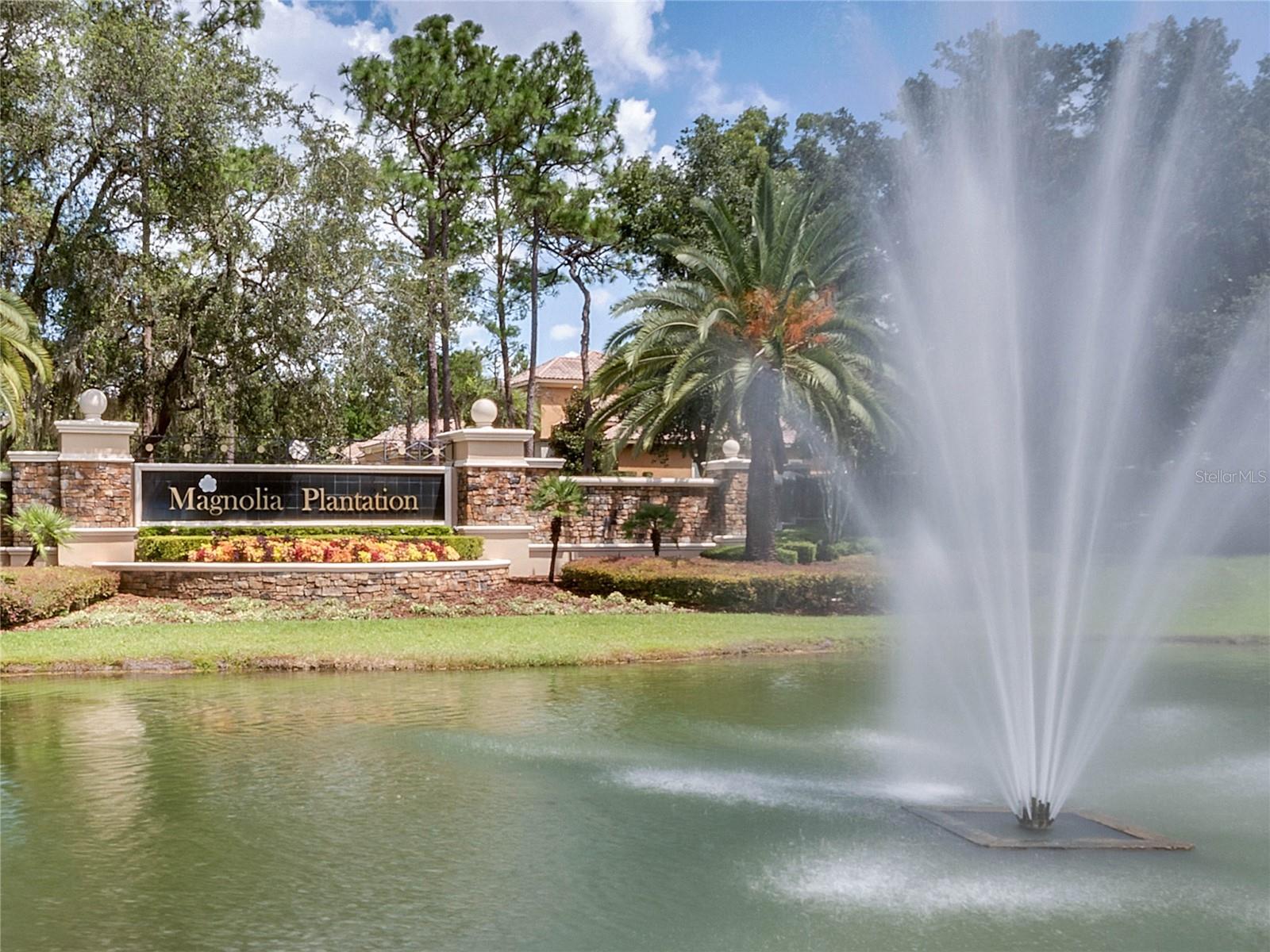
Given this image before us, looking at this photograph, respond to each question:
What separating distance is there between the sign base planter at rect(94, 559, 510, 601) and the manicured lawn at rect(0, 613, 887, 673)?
183 cm

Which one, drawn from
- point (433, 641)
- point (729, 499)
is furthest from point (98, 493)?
point (729, 499)

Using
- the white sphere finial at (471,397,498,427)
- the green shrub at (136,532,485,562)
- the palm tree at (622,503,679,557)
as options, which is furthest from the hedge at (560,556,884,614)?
the green shrub at (136,532,485,562)

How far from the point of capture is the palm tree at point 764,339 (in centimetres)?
2539

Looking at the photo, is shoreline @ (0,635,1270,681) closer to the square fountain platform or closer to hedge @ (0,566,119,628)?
hedge @ (0,566,119,628)

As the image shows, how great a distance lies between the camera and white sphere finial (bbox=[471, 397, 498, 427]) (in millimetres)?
26222

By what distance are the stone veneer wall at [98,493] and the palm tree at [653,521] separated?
10.8 meters

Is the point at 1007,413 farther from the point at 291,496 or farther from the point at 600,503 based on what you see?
the point at 600,503

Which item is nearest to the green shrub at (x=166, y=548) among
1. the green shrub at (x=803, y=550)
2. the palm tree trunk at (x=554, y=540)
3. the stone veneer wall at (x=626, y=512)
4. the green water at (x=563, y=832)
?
the palm tree trunk at (x=554, y=540)

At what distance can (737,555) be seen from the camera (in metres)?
27.8

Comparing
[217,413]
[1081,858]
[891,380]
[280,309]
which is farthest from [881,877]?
[217,413]

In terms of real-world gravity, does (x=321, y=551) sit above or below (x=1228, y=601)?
above

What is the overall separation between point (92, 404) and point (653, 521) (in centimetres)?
1218

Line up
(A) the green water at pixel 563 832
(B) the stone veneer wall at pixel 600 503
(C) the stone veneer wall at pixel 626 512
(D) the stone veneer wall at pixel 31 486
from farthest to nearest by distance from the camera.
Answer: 1. (C) the stone veneer wall at pixel 626 512
2. (B) the stone veneer wall at pixel 600 503
3. (D) the stone veneer wall at pixel 31 486
4. (A) the green water at pixel 563 832

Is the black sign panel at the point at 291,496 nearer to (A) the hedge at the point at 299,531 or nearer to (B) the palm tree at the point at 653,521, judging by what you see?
(A) the hedge at the point at 299,531
